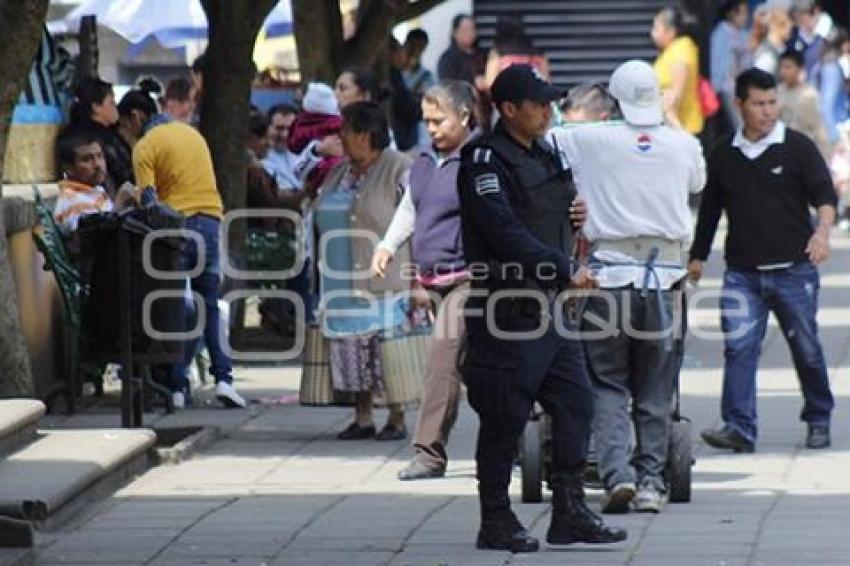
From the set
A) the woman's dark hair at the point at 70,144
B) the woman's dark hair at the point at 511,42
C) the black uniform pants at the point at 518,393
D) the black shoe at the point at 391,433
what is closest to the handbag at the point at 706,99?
the woman's dark hair at the point at 511,42

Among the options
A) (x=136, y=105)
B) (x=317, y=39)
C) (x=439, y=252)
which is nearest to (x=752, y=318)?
(x=439, y=252)

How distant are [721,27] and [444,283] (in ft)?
58.1

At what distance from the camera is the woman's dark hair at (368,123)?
1317 cm

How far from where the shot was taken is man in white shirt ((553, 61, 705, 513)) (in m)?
11.0

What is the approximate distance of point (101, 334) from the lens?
13.5m

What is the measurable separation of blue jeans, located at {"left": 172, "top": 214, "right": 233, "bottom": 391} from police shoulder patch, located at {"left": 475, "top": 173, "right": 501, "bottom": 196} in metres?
4.90

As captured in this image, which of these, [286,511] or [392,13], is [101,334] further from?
[392,13]

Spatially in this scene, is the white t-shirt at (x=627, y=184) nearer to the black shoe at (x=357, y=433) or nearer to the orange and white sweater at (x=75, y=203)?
the black shoe at (x=357, y=433)

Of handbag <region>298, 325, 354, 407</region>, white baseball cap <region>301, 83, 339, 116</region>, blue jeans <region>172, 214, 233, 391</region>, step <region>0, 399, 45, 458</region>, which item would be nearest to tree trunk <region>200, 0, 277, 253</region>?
white baseball cap <region>301, 83, 339, 116</region>

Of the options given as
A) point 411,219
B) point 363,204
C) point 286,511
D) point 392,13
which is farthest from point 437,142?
point 392,13

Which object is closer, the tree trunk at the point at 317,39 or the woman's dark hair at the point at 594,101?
the woman's dark hair at the point at 594,101

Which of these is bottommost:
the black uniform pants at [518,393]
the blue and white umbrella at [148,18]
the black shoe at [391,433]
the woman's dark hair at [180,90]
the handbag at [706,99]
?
the black shoe at [391,433]

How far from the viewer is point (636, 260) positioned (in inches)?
434

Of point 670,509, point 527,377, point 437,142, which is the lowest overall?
point 670,509
